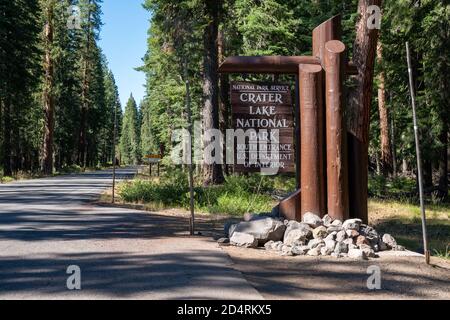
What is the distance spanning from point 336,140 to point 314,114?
639 millimetres

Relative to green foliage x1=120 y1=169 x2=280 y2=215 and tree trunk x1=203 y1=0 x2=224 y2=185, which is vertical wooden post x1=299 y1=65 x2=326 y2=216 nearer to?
green foliage x1=120 y1=169 x2=280 y2=215

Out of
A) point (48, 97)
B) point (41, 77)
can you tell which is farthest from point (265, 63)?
point (41, 77)

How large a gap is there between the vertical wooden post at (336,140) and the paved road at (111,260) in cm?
246

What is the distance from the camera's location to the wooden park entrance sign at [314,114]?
8.90m

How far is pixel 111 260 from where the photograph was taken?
6.81 m

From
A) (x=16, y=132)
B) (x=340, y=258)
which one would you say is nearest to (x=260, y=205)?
(x=340, y=258)

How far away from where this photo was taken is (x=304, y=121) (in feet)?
29.6

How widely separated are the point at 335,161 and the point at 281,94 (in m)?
1.69

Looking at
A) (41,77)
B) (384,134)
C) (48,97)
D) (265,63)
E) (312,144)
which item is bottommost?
(312,144)

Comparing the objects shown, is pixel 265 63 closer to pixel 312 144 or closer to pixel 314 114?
pixel 314 114

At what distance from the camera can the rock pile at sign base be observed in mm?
7969

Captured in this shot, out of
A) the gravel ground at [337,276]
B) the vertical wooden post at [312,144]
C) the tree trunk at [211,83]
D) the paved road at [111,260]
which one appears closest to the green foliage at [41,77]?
the tree trunk at [211,83]

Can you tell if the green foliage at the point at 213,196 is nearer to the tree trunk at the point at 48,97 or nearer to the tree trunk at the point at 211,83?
the tree trunk at the point at 211,83
